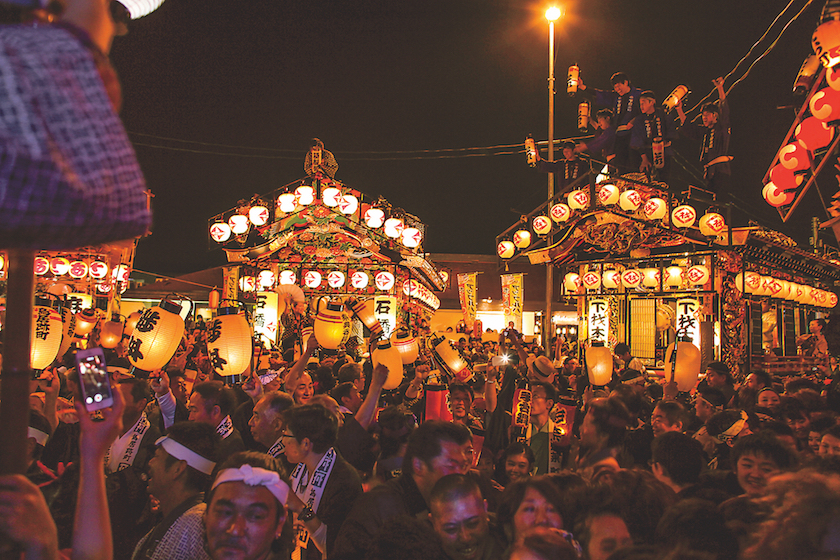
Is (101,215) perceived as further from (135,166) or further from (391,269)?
(391,269)

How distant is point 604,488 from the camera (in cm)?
326

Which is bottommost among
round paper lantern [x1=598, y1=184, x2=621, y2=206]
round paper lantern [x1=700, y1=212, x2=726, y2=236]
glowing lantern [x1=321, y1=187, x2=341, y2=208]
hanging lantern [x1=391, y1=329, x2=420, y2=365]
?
hanging lantern [x1=391, y1=329, x2=420, y2=365]

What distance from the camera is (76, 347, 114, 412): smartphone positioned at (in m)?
1.88

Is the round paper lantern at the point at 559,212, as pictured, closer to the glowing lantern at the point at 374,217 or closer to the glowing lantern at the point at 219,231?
the glowing lantern at the point at 374,217

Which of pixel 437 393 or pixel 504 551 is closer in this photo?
pixel 504 551

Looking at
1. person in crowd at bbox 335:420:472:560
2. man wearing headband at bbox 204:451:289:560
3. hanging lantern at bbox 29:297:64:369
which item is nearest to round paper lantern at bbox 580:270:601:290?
hanging lantern at bbox 29:297:64:369

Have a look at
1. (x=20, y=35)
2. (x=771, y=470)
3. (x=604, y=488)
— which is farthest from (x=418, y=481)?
(x=20, y=35)

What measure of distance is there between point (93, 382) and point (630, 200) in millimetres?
16036

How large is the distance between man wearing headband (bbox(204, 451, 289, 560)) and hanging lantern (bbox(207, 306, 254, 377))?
13.4ft

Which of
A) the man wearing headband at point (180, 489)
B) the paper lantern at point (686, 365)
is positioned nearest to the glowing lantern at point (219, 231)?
the paper lantern at point (686, 365)

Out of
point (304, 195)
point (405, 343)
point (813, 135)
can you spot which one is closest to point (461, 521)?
point (405, 343)

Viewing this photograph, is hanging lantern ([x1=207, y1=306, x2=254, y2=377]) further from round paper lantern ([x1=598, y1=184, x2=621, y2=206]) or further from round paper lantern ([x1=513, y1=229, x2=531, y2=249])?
round paper lantern ([x1=513, y1=229, x2=531, y2=249])

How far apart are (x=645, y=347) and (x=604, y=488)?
16459 millimetres

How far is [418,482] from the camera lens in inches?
142
